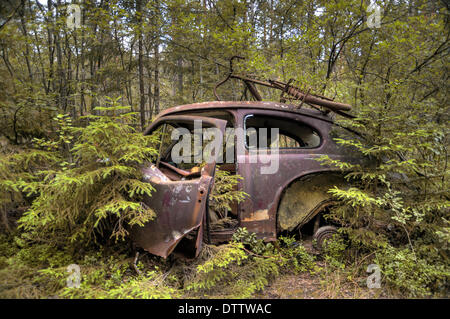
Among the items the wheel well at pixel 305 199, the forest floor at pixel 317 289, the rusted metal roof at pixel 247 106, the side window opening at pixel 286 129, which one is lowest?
the forest floor at pixel 317 289

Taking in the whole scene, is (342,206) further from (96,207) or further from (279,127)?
(96,207)

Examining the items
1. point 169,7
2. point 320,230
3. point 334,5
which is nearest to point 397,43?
point 334,5

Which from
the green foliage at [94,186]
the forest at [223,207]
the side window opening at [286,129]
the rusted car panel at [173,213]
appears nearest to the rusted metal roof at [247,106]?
the side window opening at [286,129]

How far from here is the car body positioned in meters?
2.45

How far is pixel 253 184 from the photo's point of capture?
3062mm

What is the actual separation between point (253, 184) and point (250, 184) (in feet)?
0.13

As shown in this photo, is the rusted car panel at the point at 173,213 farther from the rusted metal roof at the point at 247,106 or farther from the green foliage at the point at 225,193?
the rusted metal roof at the point at 247,106

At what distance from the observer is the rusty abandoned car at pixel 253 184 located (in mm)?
2459

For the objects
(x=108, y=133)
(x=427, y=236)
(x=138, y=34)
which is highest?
(x=138, y=34)

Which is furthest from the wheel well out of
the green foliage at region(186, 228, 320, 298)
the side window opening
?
the side window opening

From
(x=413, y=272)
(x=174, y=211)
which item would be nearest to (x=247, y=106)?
(x=174, y=211)

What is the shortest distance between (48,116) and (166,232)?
3.12m

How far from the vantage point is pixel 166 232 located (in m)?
2.45

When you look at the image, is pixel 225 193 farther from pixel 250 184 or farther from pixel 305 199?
pixel 305 199
